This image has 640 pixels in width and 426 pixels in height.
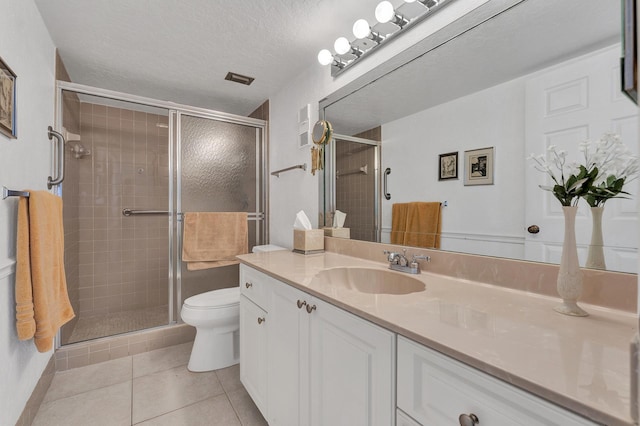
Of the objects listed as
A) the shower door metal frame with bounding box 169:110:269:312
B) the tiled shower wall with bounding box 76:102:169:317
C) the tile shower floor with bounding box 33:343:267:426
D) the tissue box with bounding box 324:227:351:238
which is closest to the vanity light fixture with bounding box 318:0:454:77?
the tissue box with bounding box 324:227:351:238

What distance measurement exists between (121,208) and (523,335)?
2980 mm

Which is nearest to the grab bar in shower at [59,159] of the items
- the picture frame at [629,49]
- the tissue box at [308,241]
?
the tissue box at [308,241]

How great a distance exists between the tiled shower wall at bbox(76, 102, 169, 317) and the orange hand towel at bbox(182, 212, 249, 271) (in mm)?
316

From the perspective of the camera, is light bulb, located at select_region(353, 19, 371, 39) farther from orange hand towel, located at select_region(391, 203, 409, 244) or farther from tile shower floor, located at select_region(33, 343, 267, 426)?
tile shower floor, located at select_region(33, 343, 267, 426)

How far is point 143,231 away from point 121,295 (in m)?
0.66

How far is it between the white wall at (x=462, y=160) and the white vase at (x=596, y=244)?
0.59ft

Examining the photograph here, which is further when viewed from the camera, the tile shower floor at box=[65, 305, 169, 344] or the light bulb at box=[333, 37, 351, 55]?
the tile shower floor at box=[65, 305, 169, 344]

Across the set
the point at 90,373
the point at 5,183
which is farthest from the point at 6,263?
the point at 90,373

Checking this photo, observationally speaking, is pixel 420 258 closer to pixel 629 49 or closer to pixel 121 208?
pixel 629 49

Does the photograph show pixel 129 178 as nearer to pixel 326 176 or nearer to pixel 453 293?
pixel 326 176

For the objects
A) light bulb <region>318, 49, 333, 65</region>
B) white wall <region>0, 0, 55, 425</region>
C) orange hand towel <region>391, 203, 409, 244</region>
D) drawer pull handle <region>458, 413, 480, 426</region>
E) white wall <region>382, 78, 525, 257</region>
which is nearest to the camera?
drawer pull handle <region>458, 413, 480, 426</region>

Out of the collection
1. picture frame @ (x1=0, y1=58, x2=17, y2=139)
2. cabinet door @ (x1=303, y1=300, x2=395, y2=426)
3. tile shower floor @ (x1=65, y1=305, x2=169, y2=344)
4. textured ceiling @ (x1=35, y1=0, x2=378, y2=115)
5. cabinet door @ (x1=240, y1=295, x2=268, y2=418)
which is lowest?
tile shower floor @ (x1=65, y1=305, x2=169, y2=344)

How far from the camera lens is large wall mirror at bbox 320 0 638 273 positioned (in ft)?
2.64

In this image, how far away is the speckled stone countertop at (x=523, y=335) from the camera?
43 cm
